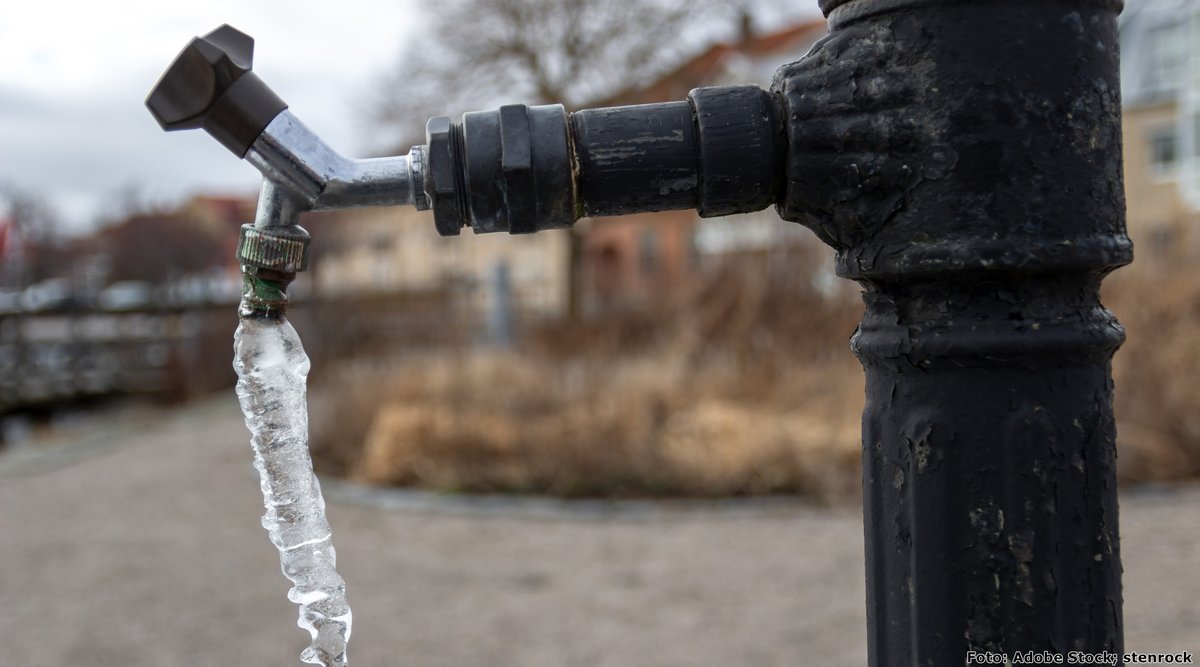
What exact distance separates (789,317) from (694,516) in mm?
3000

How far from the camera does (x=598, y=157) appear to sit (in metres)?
0.79

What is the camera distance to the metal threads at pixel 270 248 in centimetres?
82

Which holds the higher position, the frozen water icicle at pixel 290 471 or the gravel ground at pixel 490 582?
the frozen water icicle at pixel 290 471

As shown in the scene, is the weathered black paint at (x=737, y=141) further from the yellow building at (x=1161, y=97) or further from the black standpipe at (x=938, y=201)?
the yellow building at (x=1161, y=97)

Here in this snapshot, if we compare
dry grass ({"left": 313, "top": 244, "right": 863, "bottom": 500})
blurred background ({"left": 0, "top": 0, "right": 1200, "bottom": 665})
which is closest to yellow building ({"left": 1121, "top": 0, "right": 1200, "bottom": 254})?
blurred background ({"left": 0, "top": 0, "right": 1200, "bottom": 665})

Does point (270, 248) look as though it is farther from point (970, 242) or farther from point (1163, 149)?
point (1163, 149)

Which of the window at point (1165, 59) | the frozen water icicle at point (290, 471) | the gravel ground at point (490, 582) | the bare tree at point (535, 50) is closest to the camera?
the frozen water icicle at point (290, 471)

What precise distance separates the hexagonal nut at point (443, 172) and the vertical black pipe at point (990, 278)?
279mm

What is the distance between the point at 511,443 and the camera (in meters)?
6.12

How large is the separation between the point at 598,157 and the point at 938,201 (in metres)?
0.27

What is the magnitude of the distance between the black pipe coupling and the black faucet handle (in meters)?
0.14

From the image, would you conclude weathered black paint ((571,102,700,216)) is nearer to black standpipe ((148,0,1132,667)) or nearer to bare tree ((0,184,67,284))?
black standpipe ((148,0,1132,667))

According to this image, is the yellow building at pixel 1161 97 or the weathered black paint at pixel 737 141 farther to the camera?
the yellow building at pixel 1161 97

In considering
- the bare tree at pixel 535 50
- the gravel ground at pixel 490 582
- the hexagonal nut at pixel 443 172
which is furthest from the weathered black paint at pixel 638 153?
the bare tree at pixel 535 50
